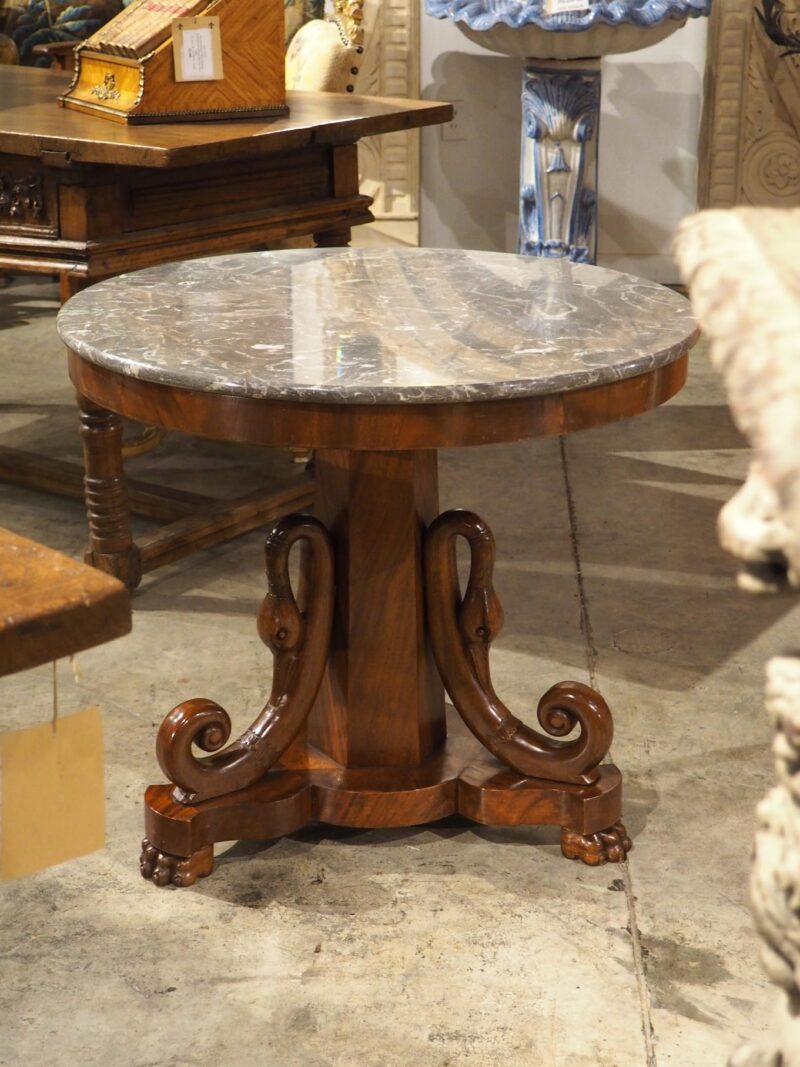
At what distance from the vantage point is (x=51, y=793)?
131 cm

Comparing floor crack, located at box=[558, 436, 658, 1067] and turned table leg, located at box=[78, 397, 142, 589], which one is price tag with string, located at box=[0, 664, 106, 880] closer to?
floor crack, located at box=[558, 436, 658, 1067]

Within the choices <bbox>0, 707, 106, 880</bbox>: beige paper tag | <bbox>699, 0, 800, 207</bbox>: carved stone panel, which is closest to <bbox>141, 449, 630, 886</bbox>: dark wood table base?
<bbox>0, 707, 106, 880</bbox>: beige paper tag

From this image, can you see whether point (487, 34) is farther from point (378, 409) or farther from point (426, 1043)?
point (426, 1043)

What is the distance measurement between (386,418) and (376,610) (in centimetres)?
47

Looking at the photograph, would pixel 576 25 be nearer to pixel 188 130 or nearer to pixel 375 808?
pixel 188 130

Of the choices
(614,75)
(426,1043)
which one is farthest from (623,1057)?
(614,75)

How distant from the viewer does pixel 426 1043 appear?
186 cm

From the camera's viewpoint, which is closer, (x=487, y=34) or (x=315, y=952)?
(x=315, y=952)

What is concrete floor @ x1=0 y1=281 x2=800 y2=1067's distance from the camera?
188 cm

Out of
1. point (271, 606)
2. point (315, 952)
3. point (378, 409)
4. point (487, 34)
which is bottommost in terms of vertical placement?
point (315, 952)

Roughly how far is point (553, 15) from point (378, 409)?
2.97 metres

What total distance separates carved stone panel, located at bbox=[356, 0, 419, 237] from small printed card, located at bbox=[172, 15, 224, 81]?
2752 mm

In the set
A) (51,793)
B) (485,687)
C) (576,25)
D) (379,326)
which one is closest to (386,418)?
(379,326)

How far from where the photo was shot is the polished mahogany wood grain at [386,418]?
1815 mm
